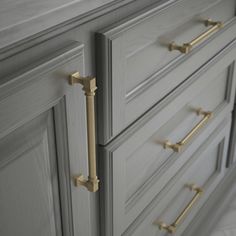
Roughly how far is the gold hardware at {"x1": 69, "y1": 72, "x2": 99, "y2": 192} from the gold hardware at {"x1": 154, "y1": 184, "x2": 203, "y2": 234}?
0.34m

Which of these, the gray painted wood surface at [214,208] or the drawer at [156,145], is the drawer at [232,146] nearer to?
the gray painted wood surface at [214,208]

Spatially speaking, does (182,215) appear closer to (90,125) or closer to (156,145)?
(156,145)

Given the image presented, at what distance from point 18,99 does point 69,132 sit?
11 cm

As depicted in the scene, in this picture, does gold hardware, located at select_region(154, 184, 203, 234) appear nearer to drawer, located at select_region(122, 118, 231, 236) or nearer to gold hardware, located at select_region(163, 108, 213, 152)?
drawer, located at select_region(122, 118, 231, 236)

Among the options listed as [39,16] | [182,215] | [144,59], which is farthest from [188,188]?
[39,16]

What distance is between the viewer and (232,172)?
4.40ft

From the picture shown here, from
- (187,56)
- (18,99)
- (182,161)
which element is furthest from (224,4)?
(18,99)

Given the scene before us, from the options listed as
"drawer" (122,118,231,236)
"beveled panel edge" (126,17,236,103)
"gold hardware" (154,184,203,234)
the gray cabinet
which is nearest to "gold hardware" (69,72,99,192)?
the gray cabinet

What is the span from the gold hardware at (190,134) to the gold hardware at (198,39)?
0.17m

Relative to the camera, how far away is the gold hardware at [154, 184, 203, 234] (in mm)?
952

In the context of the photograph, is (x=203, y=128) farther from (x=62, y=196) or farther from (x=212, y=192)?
(x=62, y=196)

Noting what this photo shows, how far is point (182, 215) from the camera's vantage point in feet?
3.40

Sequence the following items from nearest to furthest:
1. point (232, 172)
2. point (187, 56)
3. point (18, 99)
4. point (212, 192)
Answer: point (18, 99)
point (187, 56)
point (212, 192)
point (232, 172)

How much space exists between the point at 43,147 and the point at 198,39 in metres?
0.38
